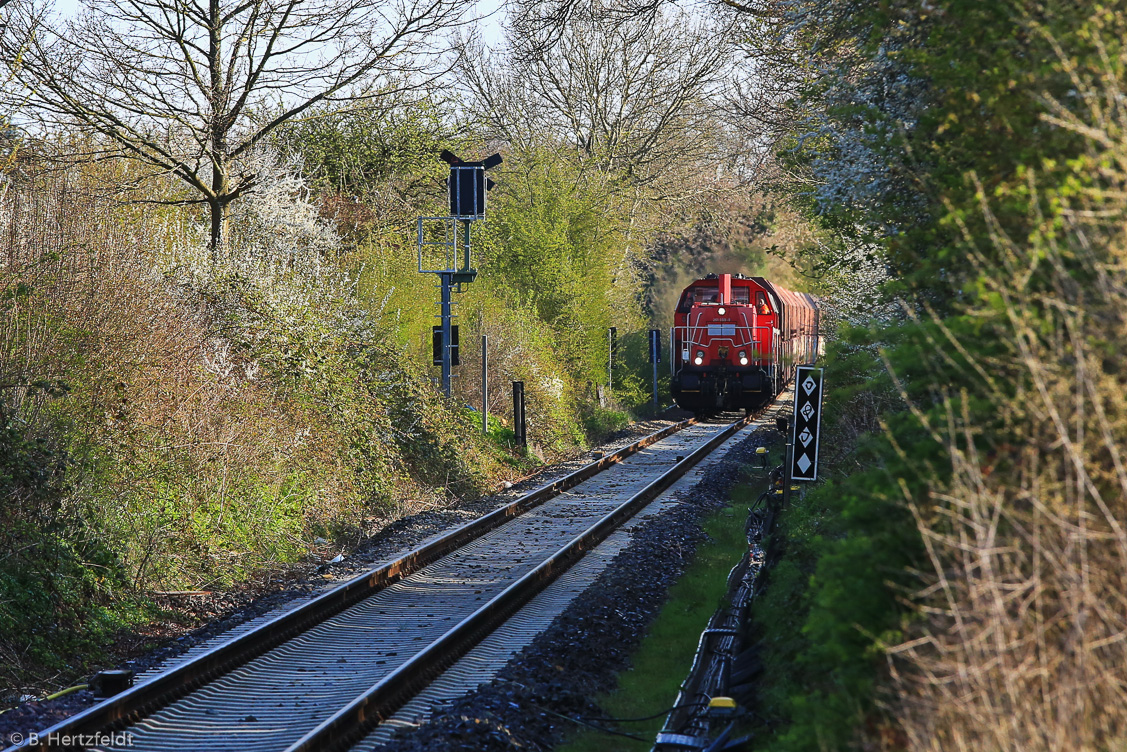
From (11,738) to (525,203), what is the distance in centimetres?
2392

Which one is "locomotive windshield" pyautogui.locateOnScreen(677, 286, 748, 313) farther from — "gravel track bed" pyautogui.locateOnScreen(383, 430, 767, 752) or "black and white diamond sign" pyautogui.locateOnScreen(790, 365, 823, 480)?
"black and white diamond sign" pyautogui.locateOnScreen(790, 365, 823, 480)

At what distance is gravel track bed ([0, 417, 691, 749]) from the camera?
6648 mm

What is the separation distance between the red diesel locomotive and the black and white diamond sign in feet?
50.7

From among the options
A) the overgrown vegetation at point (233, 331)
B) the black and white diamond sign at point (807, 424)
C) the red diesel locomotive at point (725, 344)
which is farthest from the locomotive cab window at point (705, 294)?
the black and white diamond sign at point (807, 424)

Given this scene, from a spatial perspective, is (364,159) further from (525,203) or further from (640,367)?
(640,367)

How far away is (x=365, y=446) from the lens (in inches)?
607

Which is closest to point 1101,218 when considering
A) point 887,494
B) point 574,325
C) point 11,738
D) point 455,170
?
point 887,494

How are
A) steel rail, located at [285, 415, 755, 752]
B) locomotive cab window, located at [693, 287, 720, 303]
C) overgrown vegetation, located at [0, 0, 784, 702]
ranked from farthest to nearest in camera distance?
locomotive cab window, located at [693, 287, 720, 303], overgrown vegetation, located at [0, 0, 784, 702], steel rail, located at [285, 415, 755, 752]

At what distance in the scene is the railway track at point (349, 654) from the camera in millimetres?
6344

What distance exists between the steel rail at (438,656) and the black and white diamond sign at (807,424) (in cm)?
295

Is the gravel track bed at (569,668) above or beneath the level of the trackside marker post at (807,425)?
beneath

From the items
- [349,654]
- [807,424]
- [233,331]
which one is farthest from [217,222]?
[807,424]

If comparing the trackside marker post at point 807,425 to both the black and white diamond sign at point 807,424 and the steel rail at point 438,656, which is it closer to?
the black and white diamond sign at point 807,424

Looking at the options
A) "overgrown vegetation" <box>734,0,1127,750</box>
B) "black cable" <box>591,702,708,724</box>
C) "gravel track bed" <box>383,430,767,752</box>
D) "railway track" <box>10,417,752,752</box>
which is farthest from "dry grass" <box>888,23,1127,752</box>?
"railway track" <box>10,417,752,752</box>
